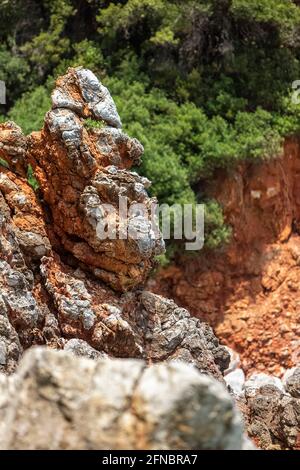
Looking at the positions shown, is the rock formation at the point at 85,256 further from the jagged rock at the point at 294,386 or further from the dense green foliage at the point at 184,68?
the dense green foliage at the point at 184,68

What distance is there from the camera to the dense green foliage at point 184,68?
20156 millimetres

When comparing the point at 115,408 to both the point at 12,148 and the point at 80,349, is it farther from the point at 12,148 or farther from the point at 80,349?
the point at 12,148

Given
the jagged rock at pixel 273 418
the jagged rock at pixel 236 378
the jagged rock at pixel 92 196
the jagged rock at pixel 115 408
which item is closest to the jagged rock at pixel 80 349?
the jagged rock at pixel 92 196

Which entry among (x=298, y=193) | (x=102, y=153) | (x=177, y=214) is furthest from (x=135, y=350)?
(x=298, y=193)

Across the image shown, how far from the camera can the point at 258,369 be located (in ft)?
66.6

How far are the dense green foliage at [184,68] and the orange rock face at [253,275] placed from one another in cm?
72

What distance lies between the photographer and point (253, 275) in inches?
829

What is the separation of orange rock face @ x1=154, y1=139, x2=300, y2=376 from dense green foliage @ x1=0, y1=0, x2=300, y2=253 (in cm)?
72

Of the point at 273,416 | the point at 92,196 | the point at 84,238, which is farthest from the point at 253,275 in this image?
the point at 92,196

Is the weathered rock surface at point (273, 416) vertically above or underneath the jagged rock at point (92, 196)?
underneath

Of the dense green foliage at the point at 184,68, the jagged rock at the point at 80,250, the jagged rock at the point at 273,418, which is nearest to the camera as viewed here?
the jagged rock at the point at 80,250

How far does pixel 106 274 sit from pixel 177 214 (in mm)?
6056

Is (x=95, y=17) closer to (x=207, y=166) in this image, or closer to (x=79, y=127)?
(x=207, y=166)

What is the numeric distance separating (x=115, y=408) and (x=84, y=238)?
7.08m
